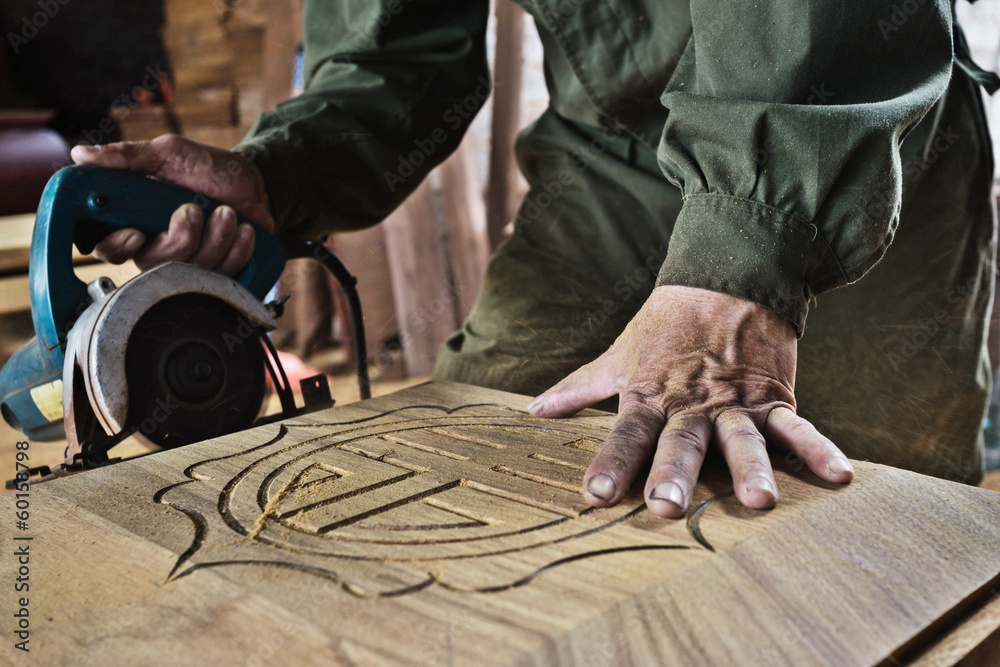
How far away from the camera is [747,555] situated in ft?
2.10

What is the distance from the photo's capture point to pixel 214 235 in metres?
1.16

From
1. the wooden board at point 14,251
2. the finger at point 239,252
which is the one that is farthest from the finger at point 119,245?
the wooden board at point 14,251

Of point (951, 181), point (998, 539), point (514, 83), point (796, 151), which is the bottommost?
point (998, 539)

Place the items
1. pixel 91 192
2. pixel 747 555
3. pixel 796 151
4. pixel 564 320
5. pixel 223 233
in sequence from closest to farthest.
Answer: pixel 747 555, pixel 796 151, pixel 91 192, pixel 223 233, pixel 564 320

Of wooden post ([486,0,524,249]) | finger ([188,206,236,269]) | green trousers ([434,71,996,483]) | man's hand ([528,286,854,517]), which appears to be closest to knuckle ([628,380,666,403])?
man's hand ([528,286,854,517])

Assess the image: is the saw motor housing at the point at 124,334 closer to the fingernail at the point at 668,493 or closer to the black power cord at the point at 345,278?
the black power cord at the point at 345,278

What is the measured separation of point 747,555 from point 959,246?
95 centimetres

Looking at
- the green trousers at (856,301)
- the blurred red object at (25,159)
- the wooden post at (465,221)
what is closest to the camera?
the green trousers at (856,301)

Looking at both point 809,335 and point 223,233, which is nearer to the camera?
point 223,233

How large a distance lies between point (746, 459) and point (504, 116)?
2.76 meters

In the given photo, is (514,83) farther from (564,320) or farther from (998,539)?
(998,539)

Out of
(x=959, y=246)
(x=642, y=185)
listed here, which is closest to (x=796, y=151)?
(x=642, y=185)

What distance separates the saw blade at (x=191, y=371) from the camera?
39.9 inches

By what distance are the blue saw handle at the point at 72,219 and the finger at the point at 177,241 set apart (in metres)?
0.02
